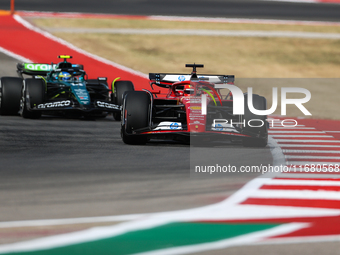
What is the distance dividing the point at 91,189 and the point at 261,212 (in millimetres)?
1776

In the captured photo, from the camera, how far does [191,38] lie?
91.8ft

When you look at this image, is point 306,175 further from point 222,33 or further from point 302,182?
point 222,33

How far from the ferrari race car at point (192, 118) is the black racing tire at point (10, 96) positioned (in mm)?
5422

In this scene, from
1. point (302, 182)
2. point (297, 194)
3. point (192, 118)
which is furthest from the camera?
point (192, 118)

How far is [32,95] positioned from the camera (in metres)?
14.3

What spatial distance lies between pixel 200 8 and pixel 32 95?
18.9 meters

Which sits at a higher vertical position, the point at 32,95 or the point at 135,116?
the point at 32,95

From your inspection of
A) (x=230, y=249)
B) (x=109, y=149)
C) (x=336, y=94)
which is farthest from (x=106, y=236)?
(x=336, y=94)

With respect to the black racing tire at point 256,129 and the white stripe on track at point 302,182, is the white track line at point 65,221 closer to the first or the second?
the white stripe on track at point 302,182

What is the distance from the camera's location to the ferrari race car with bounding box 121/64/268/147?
10008 millimetres

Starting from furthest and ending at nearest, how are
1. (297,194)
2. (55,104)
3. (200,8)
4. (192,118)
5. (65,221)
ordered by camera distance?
(200,8) < (55,104) < (192,118) < (297,194) < (65,221)

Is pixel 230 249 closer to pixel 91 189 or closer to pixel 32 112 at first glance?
pixel 91 189

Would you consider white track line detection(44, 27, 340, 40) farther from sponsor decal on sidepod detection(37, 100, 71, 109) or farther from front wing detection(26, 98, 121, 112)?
sponsor decal on sidepod detection(37, 100, 71, 109)

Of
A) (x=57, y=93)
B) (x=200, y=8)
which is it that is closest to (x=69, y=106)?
(x=57, y=93)
